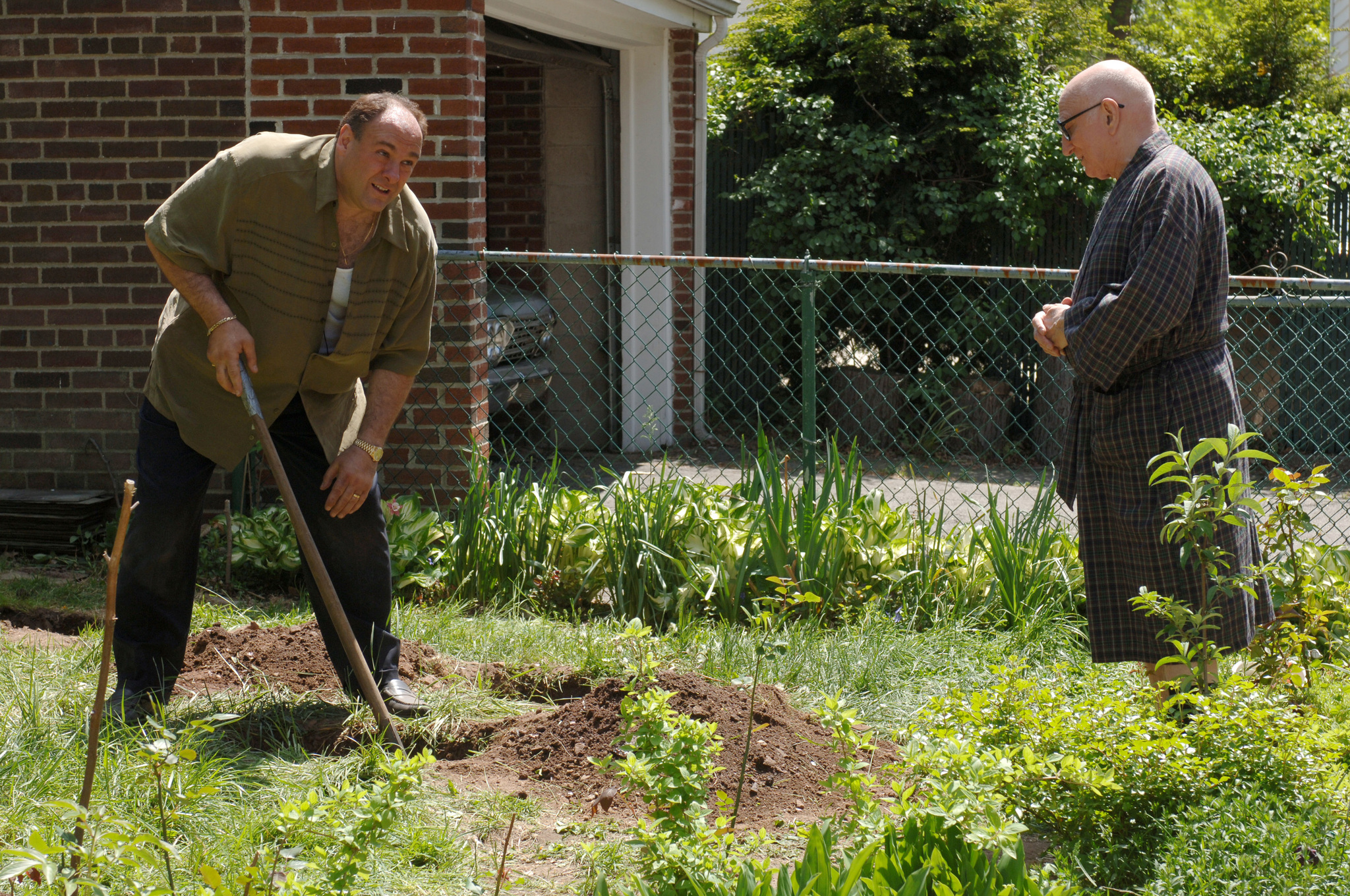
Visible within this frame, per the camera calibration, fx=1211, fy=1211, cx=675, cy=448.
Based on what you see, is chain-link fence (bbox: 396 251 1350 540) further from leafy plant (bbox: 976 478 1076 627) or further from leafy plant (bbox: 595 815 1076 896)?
leafy plant (bbox: 595 815 1076 896)

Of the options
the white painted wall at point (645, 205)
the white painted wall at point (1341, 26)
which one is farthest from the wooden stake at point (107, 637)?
the white painted wall at point (1341, 26)

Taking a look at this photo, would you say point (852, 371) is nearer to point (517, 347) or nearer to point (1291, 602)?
point (517, 347)

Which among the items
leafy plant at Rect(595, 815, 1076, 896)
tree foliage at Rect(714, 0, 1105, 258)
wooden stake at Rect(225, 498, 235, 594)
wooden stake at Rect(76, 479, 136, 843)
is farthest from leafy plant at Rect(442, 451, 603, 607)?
tree foliage at Rect(714, 0, 1105, 258)

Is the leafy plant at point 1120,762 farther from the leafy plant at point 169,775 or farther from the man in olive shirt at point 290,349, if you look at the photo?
the man in olive shirt at point 290,349

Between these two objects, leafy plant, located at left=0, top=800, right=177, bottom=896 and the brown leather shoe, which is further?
the brown leather shoe

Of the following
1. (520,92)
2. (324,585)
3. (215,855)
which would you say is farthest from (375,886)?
(520,92)

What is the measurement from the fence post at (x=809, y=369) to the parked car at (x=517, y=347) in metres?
2.26

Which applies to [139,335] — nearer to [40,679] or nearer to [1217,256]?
[40,679]

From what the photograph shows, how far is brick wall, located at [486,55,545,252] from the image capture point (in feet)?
27.0

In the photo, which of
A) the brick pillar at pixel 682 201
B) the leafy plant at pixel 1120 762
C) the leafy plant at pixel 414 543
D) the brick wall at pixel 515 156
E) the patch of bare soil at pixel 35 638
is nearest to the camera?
the leafy plant at pixel 1120 762

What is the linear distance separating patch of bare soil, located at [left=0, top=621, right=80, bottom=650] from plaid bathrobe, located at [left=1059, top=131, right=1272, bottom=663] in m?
3.04

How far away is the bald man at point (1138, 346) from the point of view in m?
2.86

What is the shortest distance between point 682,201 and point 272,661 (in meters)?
5.33

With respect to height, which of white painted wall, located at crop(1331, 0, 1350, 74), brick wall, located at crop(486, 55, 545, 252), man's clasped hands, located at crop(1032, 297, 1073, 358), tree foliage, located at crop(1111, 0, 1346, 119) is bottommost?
man's clasped hands, located at crop(1032, 297, 1073, 358)
